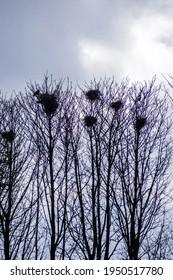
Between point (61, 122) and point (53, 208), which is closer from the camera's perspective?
point (53, 208)

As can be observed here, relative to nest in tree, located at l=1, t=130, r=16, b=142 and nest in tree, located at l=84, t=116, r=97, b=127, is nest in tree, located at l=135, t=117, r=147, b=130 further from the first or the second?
nest in tree, located at l=1, t=130, r=16, b=142

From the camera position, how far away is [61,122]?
10.5 metres

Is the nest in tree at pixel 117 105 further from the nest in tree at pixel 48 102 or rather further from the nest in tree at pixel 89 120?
the nest in tree at pixel 48 102

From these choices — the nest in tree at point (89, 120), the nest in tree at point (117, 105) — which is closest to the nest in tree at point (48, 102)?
the nest in tree at point (89, 120)

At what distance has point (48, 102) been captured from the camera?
34.1 feet

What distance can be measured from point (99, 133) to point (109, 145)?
0.55 metres

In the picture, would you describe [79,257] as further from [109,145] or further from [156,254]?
[156,254]

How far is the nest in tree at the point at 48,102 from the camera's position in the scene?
10.4m

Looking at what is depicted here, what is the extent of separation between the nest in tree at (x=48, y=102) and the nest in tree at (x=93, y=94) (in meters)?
0.91

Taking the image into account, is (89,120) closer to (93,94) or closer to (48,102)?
(93,94)

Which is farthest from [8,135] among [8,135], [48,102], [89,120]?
[89,120]

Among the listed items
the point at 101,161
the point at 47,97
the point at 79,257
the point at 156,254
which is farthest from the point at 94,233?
the point at 156,254

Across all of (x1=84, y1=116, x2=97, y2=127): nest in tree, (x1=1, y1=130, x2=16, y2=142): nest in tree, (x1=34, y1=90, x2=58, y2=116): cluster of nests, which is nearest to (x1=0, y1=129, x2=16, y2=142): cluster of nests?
(x1=1, y1=130, x2=16, y2=142): nest in tree
